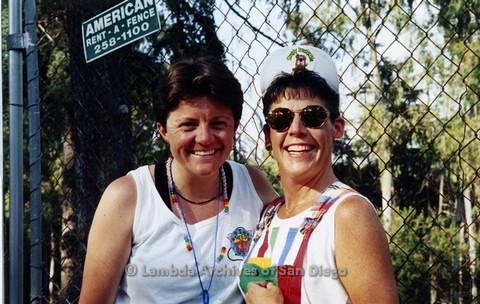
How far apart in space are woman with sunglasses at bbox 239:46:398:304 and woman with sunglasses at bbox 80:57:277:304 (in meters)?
0.14

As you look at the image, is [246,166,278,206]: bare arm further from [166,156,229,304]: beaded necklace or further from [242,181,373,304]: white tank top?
[242,181,373,304]: white tank top

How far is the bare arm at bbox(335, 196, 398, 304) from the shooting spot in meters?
1.80

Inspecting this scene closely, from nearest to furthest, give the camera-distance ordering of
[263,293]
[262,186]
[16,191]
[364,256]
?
[364,256], [263,293], [262,186], [16,191]

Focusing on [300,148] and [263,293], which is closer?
[263,293]

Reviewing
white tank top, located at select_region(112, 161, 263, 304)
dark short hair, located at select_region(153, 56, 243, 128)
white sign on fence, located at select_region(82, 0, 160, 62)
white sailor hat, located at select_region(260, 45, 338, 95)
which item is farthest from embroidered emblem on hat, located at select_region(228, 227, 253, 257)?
white sign on fence, located at select_region(82, 0, 160, 62)

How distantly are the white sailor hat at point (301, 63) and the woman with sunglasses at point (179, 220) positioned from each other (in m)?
0.18

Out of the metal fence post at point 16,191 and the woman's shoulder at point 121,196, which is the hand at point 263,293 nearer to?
the woman's shoulder at point 121,196

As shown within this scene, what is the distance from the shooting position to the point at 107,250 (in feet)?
7.34

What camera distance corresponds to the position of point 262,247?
214 centimetres

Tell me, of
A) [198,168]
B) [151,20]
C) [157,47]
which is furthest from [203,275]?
[157,47]

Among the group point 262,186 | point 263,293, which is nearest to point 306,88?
point 262,186

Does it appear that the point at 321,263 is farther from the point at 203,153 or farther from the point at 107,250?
the point at 107,250

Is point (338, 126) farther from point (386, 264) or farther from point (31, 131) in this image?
point (31, 131)

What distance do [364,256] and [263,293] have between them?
35 centimetres
